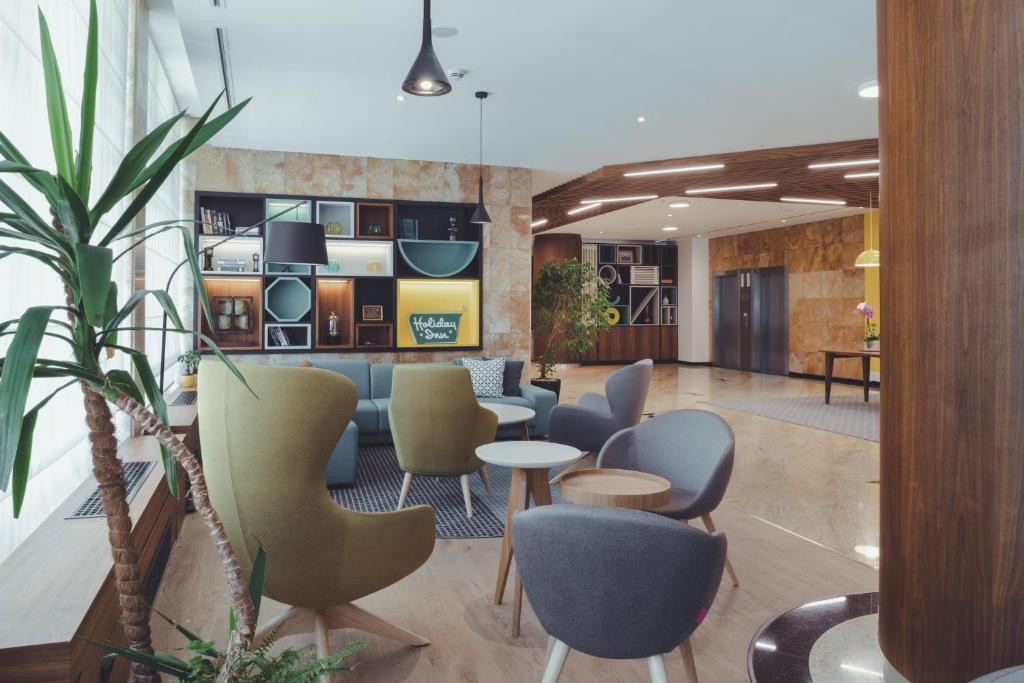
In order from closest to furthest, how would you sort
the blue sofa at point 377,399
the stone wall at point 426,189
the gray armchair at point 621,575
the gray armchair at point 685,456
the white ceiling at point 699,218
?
the gray armchair at point 621,575
the gray armchair at point 685,456
the blue sofa at point 377,399
the stone wall at point 426,189
the white ceiling at point 699,218

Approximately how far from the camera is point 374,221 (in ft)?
23.7

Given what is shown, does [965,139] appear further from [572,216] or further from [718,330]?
[718,330]

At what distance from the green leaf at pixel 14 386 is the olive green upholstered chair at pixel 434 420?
3.19 metres

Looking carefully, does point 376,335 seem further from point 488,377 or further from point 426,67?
point 426,67

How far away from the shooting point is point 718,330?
14.7 m

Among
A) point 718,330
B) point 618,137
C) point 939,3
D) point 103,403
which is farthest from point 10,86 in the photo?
point 718,330

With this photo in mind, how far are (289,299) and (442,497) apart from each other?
3.34 meters

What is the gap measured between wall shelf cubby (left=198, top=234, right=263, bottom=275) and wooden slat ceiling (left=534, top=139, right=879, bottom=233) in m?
3.76

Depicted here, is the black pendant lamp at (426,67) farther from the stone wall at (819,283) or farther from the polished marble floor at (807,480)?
the stone wall at (819,283)

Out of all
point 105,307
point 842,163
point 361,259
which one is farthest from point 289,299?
point 105,307

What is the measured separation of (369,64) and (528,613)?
353 cm

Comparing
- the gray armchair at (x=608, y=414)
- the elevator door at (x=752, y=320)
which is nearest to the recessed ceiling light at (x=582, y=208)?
the elevator door at (x=752, y=320)

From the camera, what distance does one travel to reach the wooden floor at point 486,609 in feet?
7.98

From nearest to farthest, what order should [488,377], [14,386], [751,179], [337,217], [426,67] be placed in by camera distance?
[14,386]
[426,67]
[488,377]
[337,217]
[751,179]
